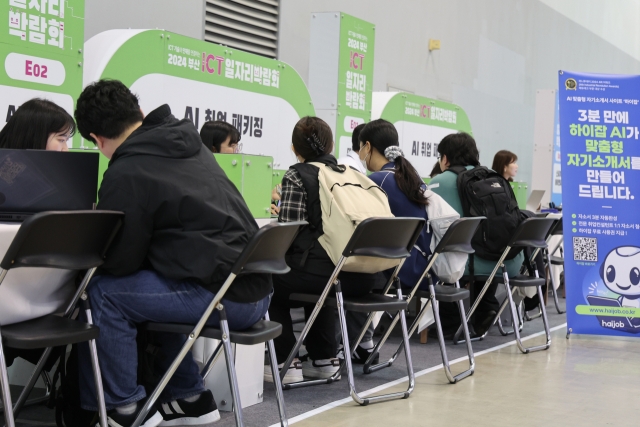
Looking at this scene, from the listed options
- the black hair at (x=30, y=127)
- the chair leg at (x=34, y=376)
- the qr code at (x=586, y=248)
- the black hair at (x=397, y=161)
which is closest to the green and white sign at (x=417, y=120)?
the qr code at (x=586, y=248)

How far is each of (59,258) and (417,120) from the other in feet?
18.1

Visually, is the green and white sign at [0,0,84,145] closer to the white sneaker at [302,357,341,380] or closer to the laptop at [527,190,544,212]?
the white sneaker at [302,357,341,380]

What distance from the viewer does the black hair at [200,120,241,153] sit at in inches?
157

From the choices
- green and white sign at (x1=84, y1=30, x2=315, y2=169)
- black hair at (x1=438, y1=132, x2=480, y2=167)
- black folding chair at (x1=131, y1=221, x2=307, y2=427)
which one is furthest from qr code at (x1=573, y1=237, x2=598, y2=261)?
black folding chair at (x1=131, y1=221, x2=307, y2=427)

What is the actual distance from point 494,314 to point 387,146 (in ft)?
4.68

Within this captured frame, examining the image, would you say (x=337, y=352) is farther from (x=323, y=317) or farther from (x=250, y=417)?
(x=250, y=417)

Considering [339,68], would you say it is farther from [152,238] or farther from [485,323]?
[152,238]

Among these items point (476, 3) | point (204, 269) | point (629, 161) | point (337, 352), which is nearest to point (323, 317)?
point (337, 352)

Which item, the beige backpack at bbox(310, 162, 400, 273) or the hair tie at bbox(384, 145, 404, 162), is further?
the hair tie at bbox(384, 145, 404, 162)

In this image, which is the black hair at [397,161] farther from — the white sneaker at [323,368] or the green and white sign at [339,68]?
the green and white sign at [339,68]

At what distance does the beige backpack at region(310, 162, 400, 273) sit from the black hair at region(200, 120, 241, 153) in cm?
73

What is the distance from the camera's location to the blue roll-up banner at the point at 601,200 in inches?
191

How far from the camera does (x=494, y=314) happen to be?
15.9 ft

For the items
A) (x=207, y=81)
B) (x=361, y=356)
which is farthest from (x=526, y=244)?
(x=207, y=81)
